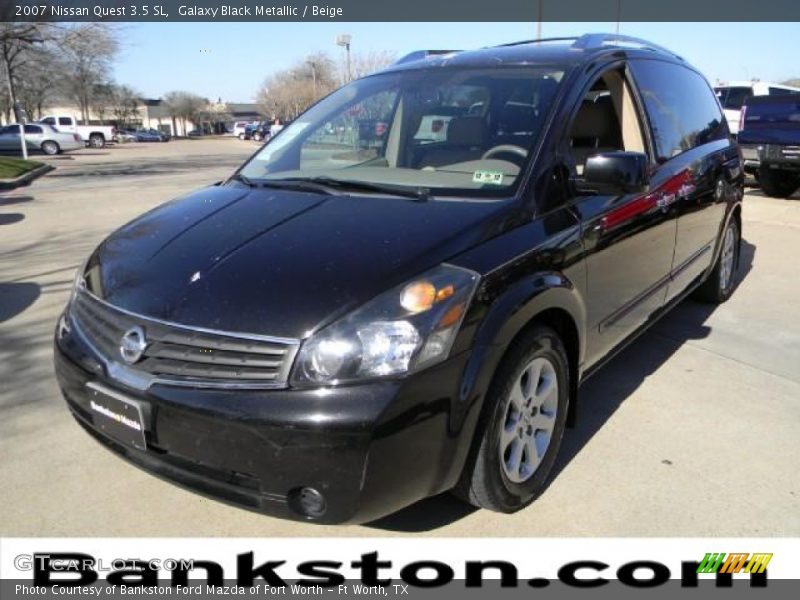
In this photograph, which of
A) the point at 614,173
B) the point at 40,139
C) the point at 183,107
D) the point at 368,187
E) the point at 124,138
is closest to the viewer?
the point at 614,173

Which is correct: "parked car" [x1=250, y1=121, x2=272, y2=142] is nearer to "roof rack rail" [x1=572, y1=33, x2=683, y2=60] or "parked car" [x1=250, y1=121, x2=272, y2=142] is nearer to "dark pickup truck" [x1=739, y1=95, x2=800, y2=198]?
"dark pickup truck" [x1=739, y1=95, x2=800, y2=198]

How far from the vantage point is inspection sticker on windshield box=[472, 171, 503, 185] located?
288cm

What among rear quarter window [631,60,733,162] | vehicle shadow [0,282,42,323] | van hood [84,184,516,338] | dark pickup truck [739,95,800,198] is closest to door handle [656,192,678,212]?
rear quarter window [631,60,733,162]

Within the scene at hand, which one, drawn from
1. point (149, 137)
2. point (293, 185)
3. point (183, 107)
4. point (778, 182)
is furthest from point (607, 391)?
point (183, 107)

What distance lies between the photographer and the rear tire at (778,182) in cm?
1207

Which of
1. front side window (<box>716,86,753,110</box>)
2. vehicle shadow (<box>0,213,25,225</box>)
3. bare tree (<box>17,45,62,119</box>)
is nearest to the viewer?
vehicle shadow (<box>0,213,25,225</box>)

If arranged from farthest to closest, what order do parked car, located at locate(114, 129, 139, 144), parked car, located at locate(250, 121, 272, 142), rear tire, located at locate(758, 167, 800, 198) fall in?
parked car, located at locate(114, 129, 139, 144) → parked car, located at locate(250, 121, 272, 142) → rear tire, located at locate(758, 167, 800, 198)

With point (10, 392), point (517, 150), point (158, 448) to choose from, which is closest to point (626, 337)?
point (517, 150)

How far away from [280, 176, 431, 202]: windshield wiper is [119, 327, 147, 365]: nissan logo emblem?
115 centimetres

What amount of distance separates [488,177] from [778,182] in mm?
11371

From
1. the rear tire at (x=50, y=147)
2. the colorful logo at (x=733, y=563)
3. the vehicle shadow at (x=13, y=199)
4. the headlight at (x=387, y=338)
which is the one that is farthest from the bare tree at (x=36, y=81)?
the colorful logo at (x=733, y=563)

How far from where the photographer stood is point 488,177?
2.93 meters

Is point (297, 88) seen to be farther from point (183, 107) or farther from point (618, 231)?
point (618, 231)

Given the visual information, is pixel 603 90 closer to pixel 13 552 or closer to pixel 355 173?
pixel 355 173
